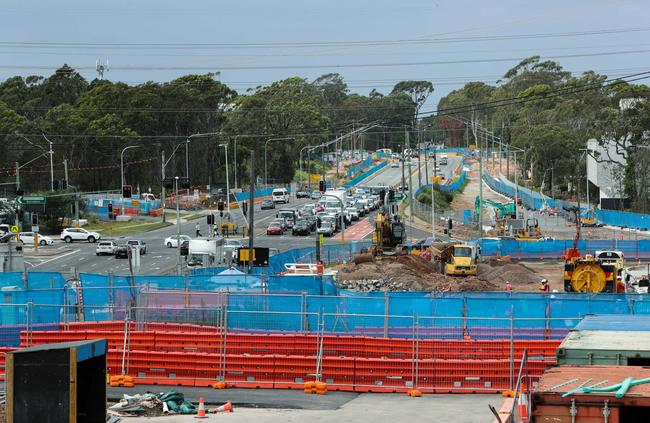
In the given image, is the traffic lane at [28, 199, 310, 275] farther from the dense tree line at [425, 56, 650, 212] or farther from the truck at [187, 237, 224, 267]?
the dense tree line at [425, 56, 650, 212]

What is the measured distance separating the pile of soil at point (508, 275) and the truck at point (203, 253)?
14.7 meters

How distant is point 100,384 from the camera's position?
17.0 meters

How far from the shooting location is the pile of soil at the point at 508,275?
58.4 m

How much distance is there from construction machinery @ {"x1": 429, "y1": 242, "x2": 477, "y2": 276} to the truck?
12470 mm

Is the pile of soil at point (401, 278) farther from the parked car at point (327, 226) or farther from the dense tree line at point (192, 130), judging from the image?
the dense tree line at point (192, 130)

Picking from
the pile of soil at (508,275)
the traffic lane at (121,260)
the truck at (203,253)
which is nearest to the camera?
the pile of soil at (508,275)

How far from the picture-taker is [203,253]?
6238cm

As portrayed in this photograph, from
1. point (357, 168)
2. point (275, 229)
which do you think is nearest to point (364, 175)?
point (357, 168)

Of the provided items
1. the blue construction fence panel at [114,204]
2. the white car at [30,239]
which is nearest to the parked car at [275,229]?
the white car at [30,239]

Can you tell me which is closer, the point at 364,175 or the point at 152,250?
the point at 152,250

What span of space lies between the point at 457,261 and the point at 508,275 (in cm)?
277

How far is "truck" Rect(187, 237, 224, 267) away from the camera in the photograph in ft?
205

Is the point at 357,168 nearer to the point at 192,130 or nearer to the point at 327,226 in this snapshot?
the point at 192,130

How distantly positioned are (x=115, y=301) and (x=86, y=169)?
9038cm
